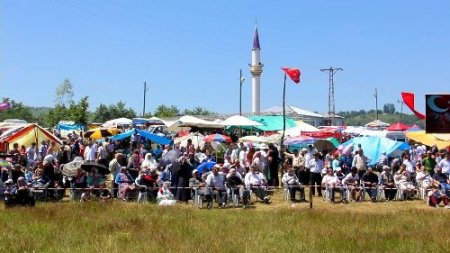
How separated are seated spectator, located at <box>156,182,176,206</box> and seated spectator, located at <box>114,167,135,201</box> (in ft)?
3.20

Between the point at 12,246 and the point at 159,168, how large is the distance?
9.32m

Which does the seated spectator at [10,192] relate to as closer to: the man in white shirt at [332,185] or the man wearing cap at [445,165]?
the man in white shirt at [332,185]


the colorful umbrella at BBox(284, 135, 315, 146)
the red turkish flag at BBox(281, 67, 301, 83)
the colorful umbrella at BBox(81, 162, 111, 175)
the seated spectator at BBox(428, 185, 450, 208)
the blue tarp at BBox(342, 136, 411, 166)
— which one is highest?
the red turkish flag at BBox(281, 67, 301, 83)

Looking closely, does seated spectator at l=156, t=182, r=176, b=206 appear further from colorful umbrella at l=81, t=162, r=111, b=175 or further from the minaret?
the minaret

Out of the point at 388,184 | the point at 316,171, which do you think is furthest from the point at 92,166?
the point at 388,184

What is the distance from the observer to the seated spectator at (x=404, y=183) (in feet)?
68.3

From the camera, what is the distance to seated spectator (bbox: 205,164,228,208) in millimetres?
18859

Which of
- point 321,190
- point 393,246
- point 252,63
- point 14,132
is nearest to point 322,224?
point 393,246

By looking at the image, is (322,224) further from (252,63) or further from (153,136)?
(252,63)

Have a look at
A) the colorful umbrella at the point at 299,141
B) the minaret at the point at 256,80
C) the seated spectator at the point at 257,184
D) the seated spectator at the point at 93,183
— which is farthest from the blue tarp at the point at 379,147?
the minaret at the point at 256,80

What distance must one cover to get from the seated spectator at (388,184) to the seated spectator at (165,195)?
7460mm

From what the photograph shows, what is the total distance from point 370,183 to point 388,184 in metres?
0.73

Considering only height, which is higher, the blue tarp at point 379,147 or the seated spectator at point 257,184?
the blue tarp at point 379,147

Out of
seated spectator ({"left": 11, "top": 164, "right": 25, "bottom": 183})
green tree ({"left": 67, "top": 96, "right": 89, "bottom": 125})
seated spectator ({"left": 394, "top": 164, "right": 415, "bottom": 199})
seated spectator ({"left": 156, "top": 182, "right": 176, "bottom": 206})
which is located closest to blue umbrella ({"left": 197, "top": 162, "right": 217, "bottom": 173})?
seated spectator ({"left": 156, "top": 182, "right": 176, "bottom": 206})
